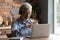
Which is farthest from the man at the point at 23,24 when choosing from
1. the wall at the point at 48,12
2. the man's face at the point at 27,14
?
the wall at the point at 48,12

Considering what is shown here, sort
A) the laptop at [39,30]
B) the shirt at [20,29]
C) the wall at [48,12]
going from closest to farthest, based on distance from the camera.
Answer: the laptop at [39,30], the shirt at [20,29], the wall at [48,12]

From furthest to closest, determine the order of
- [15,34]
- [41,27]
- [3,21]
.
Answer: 1. [3,21]
2. [15,34]
3. [41,27]

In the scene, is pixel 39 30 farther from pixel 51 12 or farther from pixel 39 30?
pixel 51 12

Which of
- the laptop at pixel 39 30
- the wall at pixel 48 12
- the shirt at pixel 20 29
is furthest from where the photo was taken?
the wall at pixel 48 12

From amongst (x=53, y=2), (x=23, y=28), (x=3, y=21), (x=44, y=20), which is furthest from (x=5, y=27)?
(x=23, y=28)

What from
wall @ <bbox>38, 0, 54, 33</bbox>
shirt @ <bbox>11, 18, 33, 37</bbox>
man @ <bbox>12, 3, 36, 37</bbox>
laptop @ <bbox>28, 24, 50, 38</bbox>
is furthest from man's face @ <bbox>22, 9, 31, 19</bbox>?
wall @ <bbox>38, 0, 54, 33</bbox>

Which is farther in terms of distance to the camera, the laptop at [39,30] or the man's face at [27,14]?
the man's face at [27,14]

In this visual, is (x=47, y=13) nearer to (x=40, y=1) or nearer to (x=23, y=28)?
(x=40, y=1)

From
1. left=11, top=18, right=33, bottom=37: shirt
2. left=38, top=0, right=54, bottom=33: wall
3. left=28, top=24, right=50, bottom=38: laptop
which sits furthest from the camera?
left=38, top=0, right=54, bottom=33: wall

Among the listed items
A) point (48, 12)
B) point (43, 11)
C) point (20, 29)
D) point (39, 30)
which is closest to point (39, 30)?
point (39, 30)

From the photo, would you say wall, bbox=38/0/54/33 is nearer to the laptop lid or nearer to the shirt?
the shirt

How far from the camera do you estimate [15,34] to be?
8.24ft

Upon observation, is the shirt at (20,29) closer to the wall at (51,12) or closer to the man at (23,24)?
the man at (23,24)

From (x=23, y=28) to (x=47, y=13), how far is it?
172cm
